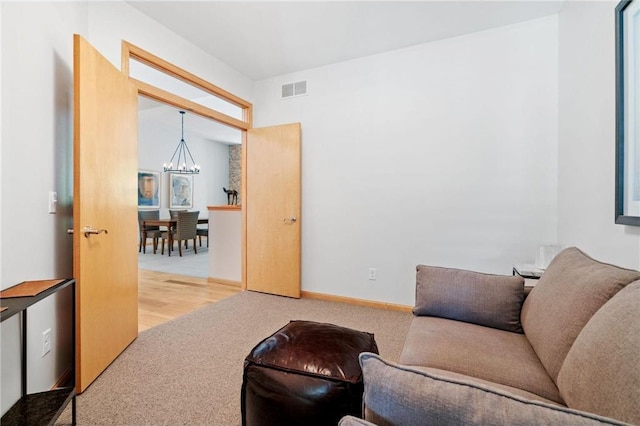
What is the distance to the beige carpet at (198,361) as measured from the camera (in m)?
1.53

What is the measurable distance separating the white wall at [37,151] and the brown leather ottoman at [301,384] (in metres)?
1.12

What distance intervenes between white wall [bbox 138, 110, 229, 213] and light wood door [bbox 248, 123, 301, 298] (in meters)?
3.78

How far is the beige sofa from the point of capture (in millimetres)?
482

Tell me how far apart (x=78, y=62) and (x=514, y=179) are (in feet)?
10.8

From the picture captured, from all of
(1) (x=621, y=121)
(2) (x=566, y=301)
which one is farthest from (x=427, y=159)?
(2) (x=566, y=301)

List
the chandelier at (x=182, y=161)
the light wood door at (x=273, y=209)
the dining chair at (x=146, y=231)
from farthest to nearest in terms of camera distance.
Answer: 1. the chandelier at (x=182, y=161)
2. the dining chair at (x=146, y=231)
3. the light wood door at (x=273, y=209)

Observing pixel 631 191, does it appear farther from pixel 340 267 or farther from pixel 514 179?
pixel 340 267

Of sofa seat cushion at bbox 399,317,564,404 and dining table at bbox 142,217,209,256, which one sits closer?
→ sofa seat cushion at bbox 399,317,564,404

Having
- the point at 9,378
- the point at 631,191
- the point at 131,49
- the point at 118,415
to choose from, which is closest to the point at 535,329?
the point at 631,191

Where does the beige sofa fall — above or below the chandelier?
below

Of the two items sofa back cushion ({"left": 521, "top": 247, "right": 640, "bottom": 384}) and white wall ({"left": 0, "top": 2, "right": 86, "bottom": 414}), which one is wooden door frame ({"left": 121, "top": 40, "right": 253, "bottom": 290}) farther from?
sofa back cushion ({"left": 521, "top": 247, "right": 640, "bottom": 384})

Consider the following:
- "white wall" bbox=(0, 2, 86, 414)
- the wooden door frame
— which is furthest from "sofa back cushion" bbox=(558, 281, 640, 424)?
the wooden door frame

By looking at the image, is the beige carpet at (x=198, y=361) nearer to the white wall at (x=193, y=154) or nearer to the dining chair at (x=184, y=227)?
the dining chair at (x=184, y=227)

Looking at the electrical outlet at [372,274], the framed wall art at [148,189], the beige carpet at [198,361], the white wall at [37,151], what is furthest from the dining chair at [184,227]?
the electrical outlet at [372,274]
